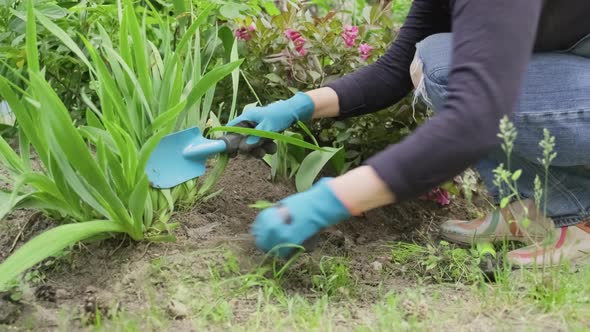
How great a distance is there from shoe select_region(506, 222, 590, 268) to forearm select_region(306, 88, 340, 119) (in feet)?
1.86

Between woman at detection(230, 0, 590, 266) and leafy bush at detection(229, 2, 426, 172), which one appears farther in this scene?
leafy bush at detection(229, 2, 426, 172)

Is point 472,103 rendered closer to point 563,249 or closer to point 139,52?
point 563,249

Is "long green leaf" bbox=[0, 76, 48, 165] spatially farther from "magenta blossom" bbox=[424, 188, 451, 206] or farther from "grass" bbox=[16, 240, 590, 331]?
"magenta blossom" bbox=[424, 188, 451, 206]

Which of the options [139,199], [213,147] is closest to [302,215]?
[139,199]

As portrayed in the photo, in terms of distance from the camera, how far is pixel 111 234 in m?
1.43

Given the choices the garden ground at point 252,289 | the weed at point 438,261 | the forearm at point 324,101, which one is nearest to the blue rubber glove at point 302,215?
the garden ground at point 252,289

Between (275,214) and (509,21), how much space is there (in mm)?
514

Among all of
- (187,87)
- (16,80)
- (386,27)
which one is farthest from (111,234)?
(386,27)

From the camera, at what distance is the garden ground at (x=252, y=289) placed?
46.3 inches

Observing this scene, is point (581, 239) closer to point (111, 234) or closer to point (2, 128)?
point (111, 234)

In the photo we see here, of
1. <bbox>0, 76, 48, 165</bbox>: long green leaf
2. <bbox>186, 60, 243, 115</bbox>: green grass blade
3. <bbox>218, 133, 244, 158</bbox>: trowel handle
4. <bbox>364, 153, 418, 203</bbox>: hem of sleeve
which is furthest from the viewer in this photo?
<bbox>218, 133, 244, 158</bbox>: trowel handle

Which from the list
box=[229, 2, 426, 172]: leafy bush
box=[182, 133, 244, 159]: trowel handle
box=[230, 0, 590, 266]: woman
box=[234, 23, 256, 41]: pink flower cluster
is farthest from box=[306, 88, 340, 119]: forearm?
box=[234, 23, 256, 41]: pink flower cluster

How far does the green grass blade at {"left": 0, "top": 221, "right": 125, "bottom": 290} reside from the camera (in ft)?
3.75

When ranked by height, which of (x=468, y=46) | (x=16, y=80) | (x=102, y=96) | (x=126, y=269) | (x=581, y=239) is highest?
(x=468, y=46)
